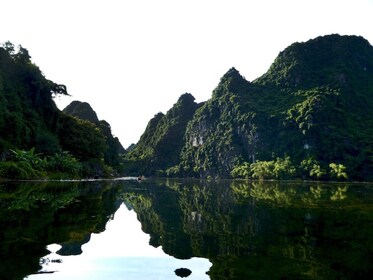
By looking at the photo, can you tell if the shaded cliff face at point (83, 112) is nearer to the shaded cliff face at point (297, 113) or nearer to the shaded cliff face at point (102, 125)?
the shaded cliff face at point (102, 125)

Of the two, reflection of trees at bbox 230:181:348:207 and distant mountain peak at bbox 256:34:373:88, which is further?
distant mountain peak at bbox 256:34:373:88

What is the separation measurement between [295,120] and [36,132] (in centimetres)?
10580

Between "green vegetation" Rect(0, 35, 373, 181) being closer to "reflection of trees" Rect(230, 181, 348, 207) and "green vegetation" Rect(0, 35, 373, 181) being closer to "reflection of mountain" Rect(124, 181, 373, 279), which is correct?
"reflection of trees" Rect(230, 181, 348, 207)

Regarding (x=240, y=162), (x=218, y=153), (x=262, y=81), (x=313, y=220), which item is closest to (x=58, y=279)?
(x=313, y=220)

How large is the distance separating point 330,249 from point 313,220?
5.05m

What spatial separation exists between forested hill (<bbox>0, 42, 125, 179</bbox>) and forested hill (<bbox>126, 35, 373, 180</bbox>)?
63810 millimetres

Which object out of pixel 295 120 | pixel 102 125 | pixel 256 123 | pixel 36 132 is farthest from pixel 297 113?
pixel 36 132

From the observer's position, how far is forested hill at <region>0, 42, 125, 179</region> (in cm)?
4106

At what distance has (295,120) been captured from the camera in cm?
13838

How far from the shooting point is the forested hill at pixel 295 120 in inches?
4515

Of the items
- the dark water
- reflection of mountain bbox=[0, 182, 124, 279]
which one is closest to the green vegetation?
reflection of mountain bbox=[0, 182, 124, 279]

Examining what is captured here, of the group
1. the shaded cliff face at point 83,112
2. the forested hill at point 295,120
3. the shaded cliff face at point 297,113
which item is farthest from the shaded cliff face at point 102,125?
the shaded cliff face at point 297,113

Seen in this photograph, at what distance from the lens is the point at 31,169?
3819 centimetres

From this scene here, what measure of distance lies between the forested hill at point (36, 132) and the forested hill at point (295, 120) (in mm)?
63810
